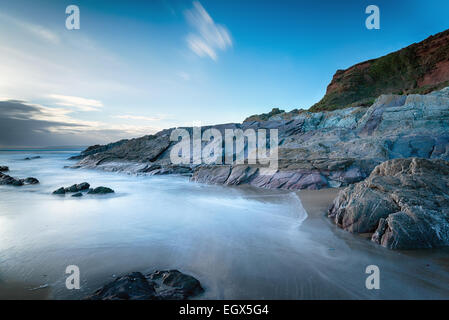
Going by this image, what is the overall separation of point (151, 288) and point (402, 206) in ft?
15.4

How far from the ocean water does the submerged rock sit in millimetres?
246

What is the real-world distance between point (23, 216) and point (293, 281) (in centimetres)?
769

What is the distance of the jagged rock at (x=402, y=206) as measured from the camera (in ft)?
12.4

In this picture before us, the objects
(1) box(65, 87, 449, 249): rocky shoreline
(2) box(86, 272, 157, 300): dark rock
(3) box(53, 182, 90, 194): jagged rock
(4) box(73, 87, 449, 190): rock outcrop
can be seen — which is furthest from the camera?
(3) box(53, 182, 90, 194): jagged rock

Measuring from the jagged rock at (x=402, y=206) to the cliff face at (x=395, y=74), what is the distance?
37.0 metres

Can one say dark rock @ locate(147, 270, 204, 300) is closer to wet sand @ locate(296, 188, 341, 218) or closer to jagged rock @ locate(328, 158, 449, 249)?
jagged rock @ locate(328, 158, 449, 249)

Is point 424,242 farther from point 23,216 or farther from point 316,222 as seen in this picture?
point 23,216

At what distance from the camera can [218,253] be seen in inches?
155

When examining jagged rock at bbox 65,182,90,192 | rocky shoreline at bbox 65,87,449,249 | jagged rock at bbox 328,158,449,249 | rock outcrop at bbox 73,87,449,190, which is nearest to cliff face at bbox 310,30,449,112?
rock outcrop at bbox 73,87,449,190

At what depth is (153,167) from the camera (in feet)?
57.1

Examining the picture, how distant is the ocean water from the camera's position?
2850mm

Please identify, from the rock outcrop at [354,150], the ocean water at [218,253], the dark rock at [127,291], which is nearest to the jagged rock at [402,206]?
the ocean water at [218,253]

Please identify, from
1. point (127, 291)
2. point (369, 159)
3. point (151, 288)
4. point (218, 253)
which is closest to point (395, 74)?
point (369, 159)
